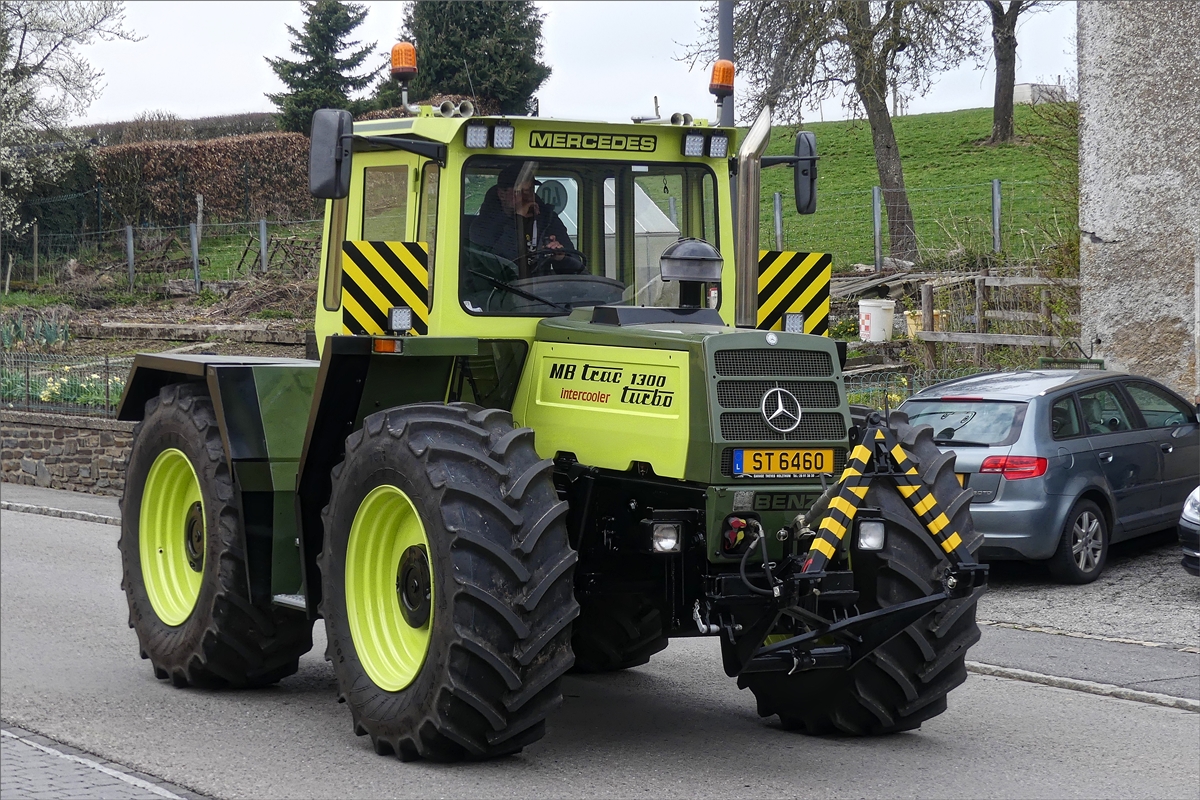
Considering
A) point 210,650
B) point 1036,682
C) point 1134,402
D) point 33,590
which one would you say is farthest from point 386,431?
point 1134,402

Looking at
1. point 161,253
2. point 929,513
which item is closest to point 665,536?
point 929,513

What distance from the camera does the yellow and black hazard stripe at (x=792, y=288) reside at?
25.7ft

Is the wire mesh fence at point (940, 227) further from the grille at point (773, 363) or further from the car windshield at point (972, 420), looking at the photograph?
the grille at point (773, 363)

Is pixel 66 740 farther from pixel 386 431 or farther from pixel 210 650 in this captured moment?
pixel 386 431

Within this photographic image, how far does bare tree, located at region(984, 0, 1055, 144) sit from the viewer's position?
31984 millimetres

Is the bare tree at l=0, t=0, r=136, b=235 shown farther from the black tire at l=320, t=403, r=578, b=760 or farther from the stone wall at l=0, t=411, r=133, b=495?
the black tire at l=320, t=403, r=578, b=760

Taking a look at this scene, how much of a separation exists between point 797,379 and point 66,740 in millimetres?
3929

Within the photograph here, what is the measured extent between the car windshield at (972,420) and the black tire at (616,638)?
162 inches

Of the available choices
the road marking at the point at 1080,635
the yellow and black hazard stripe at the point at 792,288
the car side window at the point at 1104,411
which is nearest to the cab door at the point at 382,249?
the yellow and black hazard stripe at the point at 792,288

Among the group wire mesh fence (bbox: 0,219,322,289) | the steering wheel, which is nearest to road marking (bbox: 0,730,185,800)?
the steering wheel

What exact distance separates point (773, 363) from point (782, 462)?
17.0 inches

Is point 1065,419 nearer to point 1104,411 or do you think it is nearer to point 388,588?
point 1104,411

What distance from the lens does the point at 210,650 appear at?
7.85m

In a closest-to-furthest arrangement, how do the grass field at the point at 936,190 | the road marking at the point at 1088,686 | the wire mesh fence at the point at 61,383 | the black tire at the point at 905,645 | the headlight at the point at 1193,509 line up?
the black tire at the point at 905,645
the road marking at the point at 1088,686
the headlight at the point at 1193,509
the wire mesh fence at the point at 61,383
the grass field at the point at 936,190
